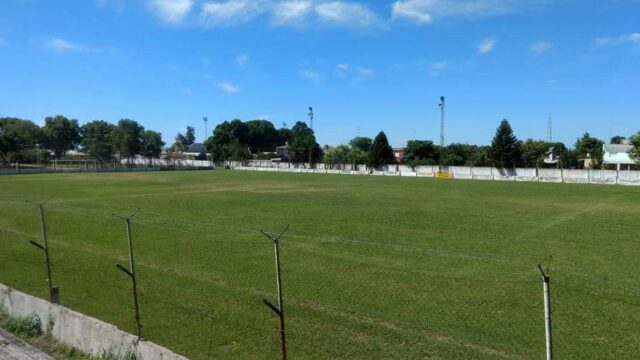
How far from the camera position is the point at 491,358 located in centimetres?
724

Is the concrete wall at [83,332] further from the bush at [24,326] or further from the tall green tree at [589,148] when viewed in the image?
the tall green tree at [589,148]

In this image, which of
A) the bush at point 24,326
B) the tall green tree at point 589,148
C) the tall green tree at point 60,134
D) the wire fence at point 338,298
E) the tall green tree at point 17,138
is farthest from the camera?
the tall green tree at point 60,134

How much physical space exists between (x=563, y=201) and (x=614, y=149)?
69.7 metres

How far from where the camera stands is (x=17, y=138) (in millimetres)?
113062

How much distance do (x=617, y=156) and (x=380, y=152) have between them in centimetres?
4204

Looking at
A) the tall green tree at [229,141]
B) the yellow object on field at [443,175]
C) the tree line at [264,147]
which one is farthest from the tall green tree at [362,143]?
the yellow object on field at [443,175]

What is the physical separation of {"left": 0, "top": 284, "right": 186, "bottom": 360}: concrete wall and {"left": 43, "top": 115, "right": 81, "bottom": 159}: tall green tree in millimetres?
149081

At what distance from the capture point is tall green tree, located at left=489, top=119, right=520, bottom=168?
7144cm

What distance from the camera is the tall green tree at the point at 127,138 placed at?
4975 inches

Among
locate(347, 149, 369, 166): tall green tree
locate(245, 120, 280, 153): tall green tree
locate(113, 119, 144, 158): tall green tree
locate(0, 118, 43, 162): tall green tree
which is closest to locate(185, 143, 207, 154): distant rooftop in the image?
locate(245, 120, 280, 153): tall green tree

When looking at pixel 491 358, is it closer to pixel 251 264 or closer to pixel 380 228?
pixel 251 264

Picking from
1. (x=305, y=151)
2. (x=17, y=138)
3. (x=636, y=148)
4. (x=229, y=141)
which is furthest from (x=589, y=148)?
(x=17, y=138)

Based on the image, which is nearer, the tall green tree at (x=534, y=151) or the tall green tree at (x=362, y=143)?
the tall green tree at (x=534, y=151)

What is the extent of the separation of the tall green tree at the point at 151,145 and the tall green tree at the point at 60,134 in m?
24.1
